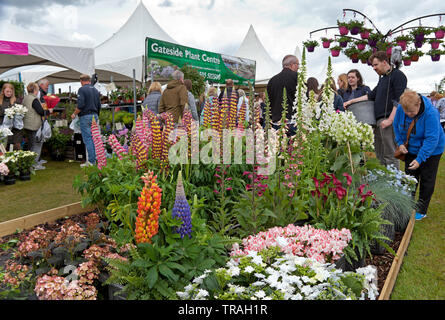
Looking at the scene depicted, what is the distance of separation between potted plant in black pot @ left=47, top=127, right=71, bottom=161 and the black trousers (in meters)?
8.39

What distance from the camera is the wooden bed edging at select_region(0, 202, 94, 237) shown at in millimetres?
3656

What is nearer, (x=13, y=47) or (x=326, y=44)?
(x=13, y=47)

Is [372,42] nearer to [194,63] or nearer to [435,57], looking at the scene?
[435,57]

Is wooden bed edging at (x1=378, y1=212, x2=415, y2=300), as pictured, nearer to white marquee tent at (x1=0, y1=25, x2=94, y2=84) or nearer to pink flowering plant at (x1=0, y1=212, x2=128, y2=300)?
pink flowering plant at (x1=0, y1=212, x2=128, y2=300)

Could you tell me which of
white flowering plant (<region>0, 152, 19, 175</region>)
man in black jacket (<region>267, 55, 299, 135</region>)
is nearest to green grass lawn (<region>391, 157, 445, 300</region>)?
man in black jacket (<region>267, 55, 299, 135</region>)

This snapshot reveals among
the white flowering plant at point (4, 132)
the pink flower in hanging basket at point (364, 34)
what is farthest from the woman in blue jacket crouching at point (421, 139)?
the white flowering plant at point (4, 132)

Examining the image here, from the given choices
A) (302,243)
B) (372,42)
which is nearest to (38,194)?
(302,243)

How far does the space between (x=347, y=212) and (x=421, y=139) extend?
2080mm

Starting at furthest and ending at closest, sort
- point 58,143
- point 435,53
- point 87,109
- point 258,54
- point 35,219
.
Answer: point 258,54 < point 435,53 < point 58,143 < point 87,109 < point 35,219

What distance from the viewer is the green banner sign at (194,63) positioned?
8.63 meters

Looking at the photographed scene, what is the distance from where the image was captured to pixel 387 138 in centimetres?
521

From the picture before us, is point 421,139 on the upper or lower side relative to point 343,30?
lower

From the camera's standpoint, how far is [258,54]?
2116 cm
